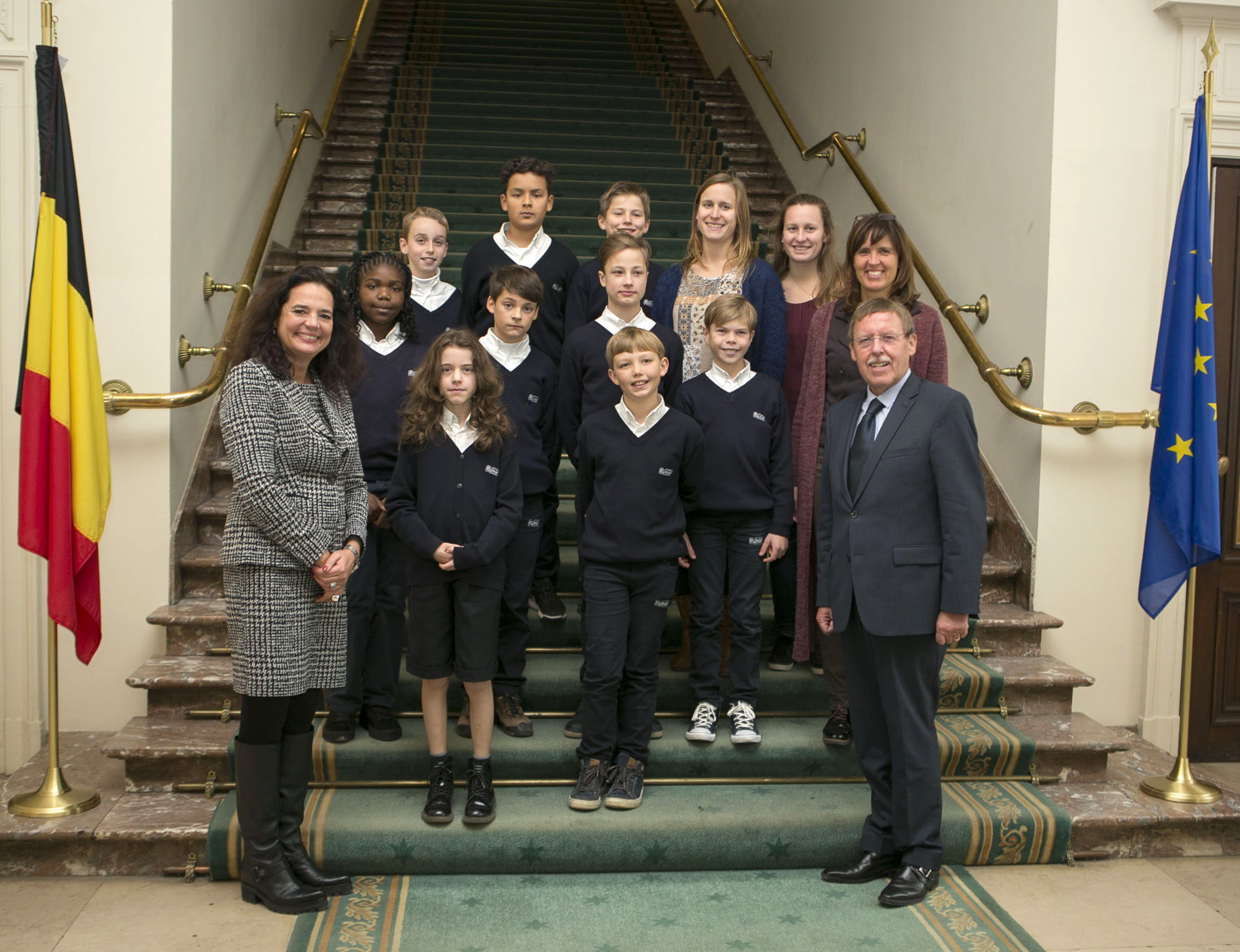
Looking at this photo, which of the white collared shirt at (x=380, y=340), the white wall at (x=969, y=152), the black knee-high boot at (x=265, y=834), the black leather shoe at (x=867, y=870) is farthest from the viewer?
the white wall at (x=969, y=152)

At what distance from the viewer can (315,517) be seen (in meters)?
2.81

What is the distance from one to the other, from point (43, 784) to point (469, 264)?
6.97 feet

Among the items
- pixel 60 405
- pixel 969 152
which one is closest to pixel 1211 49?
pixel 969 152

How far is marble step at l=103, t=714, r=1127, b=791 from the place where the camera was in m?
3.38

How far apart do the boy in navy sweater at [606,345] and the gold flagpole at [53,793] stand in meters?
1.69

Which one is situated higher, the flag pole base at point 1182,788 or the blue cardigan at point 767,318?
the blue cardigan at point 767,318

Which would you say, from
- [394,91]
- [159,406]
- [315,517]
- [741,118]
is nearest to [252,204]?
[159,406]

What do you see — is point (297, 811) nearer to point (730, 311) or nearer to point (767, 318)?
point (730, 311)

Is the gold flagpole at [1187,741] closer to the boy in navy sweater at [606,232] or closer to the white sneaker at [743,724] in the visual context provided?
the white sneaker at [743,724]

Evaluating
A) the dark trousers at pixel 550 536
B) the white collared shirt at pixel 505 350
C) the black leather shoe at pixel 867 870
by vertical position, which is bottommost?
the black leather shoe at pixel 867 870

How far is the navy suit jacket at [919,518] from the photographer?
9.41 feet

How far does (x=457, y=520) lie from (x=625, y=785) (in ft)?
3.02

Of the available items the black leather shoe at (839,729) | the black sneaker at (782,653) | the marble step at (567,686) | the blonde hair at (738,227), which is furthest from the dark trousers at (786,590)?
the blonde hair at (738,227)

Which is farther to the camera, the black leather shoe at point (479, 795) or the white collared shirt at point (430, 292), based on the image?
the white collared shirt at point (430, 292)
